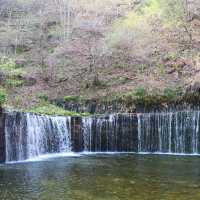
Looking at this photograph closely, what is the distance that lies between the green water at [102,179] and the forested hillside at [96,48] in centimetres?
871

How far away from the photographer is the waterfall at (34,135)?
70.4 ft

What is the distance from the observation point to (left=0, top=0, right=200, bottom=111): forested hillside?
3116 cm

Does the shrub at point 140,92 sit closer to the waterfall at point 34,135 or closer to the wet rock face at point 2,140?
the waterfall at point 34,135

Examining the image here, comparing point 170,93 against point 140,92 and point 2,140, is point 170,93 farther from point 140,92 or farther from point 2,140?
point 2,140

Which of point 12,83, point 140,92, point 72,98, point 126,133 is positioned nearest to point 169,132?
point 126,133

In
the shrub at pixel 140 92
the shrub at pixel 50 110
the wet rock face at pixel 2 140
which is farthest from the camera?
the shrub at pixel 140 92

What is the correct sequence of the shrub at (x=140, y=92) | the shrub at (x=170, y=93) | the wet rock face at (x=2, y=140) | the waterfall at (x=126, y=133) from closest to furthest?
the wet rock face at (x=2, y=140) < the waterfall at (x=126, y=133) < the shrub at (x=170, y=93) < the shrub at (x=140, y=92)

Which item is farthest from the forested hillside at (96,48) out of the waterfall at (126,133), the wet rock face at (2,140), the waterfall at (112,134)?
the wet rock face at (2,140)

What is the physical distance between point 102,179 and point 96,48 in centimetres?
1746

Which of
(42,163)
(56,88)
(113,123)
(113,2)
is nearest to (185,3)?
(113,2)

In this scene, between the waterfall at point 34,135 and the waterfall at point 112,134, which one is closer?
the waterfall at point 34,135

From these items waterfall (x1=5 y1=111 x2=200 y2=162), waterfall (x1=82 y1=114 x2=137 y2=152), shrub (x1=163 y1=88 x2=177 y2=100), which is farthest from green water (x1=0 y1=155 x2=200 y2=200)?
shrub (x1=163 y1=88 x2=177 y2=100)

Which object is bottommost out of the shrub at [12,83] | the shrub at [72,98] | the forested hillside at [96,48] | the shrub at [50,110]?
the shrub at [50,110]

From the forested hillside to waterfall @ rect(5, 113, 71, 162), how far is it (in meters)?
4.09
